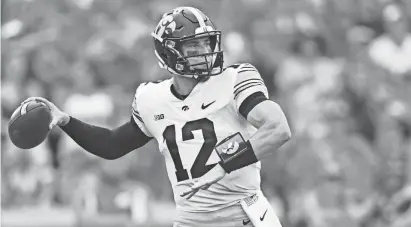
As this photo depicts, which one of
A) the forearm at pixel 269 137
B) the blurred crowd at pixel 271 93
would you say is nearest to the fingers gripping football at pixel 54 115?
the forearm at pixel 269 137

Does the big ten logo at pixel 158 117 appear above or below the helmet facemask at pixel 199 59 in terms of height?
below

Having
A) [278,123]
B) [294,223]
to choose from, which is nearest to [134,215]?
[294,223]

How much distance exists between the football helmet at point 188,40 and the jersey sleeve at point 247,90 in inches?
4.6

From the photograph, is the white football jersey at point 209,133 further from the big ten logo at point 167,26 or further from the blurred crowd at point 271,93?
the blurred crowd at point 271,93

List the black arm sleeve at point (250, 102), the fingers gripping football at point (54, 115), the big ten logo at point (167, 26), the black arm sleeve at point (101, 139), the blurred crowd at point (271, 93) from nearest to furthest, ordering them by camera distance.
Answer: the black arm sleeve at point (250, 102), the big ten logo at point (167, 26), the fingers gripping football at point (54, 115), the black arm sleeve at point (101, 139), the blurred crowd at point (271, 93)

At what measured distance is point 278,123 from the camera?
12.5ft

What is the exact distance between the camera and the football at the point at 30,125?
4320 millimetres

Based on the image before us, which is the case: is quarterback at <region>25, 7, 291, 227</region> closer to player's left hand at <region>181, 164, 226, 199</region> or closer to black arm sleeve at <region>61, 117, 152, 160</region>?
player's left hand at <region>181, 164, 226, 199</region>

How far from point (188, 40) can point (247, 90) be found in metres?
0.40

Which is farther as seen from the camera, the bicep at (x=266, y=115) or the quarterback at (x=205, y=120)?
the quarterback at (x=205, y=120)

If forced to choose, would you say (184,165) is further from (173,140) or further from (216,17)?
(216,17)

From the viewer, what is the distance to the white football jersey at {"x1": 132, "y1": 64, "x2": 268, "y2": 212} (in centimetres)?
411

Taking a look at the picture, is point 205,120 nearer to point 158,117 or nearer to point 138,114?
point 158,117

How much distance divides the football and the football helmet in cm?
67
